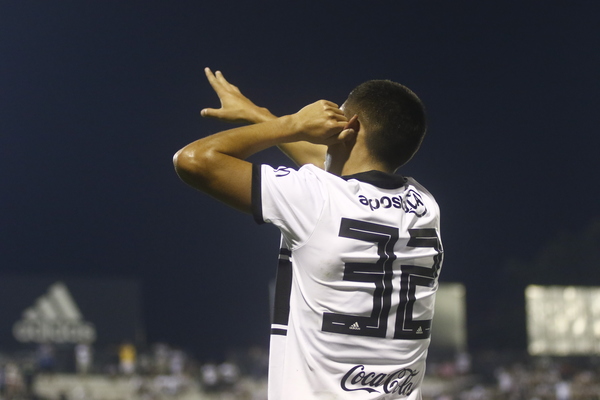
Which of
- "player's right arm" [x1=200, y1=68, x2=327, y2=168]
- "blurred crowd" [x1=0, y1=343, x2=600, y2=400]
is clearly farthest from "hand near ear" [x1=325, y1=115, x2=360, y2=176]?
"blurred crowd" [x1=0, y1=343, x2=600, y2=400]

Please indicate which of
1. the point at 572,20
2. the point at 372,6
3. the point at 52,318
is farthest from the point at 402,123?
the point at 572,20

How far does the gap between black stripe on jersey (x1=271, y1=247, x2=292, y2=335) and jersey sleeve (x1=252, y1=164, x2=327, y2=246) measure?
6 cm

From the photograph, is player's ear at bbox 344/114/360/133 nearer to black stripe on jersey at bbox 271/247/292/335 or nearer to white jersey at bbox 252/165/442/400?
white jersey at bbox 252/165/442/400

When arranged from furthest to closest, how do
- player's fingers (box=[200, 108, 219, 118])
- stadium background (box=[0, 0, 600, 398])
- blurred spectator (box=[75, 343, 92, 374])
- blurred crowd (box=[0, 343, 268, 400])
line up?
1. stadium background (box=[0, 0, 600, 398])
2. blurred spectator (box=[75, 343, 92, 374])
3. blurred crowd (box=[0, 343, 268, 400])
4. player's fingers (box=[200, 108, 219, 118])

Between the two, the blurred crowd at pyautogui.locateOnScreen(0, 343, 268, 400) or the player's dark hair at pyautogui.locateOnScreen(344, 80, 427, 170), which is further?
the blurred crowd at pyautogui.locateOnScreen(0, 343, 268, 400)

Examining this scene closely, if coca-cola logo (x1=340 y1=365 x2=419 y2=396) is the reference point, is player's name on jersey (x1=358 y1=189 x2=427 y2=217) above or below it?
above

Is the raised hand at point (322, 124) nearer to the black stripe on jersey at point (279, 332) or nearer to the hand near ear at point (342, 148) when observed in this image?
the hand near ear at point (342, 148)

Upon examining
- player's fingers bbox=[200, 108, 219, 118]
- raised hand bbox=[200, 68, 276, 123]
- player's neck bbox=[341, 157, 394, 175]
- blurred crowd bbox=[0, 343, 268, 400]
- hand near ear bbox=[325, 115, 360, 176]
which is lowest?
blurred crowd bbox=[0, 343, 268, 400]

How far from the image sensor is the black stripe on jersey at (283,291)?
1.20m

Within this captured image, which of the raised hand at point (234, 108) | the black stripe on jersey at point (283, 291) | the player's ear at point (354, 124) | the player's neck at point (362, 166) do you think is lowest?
the black stripe on jersey at point (283, 291)

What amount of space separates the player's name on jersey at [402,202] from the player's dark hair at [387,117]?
0.06 meters

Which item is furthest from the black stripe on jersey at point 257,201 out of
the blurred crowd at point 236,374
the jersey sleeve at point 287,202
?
the blurred crowd at point 236,374

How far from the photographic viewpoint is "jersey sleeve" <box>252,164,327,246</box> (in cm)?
114

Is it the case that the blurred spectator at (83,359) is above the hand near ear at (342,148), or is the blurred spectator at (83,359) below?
below
